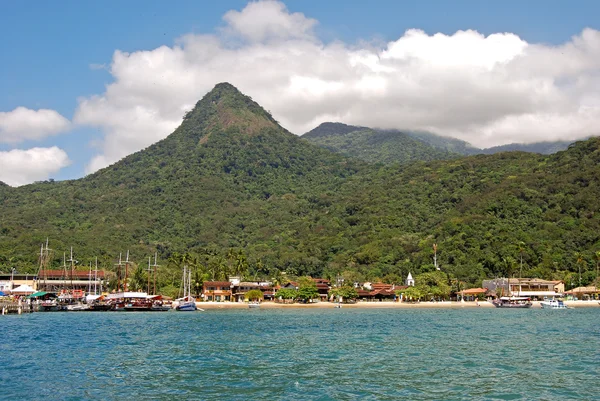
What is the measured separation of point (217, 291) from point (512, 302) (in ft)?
189

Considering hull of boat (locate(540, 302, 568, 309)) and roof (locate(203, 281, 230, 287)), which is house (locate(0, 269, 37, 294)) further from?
hull of boat (locate(540, 302, 568, 309))

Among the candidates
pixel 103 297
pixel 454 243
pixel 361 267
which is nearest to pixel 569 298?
pixel 454 243

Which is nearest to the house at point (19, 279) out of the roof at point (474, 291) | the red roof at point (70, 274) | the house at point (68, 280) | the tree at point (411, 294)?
the house at point (68, 280)

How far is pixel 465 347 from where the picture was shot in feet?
131

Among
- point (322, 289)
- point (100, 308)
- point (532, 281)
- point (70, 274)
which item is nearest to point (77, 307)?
point (100, 308)

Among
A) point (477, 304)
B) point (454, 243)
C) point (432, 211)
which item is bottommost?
point (477, 304)

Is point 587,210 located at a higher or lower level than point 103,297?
higher

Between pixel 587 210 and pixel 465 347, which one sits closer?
pixel 465 347

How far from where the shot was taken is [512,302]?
372 feet

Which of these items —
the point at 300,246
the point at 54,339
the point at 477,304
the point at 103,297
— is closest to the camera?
the point at 54,339

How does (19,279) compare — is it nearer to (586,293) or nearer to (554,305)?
(554,305)

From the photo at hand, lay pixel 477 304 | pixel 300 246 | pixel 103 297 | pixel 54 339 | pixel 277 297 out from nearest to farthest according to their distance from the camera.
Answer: pixel 54 339 → pixel 103 297 → pixel 477 304 → pixel 277 297 → pixel 300 246

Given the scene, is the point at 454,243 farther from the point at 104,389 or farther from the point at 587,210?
the point at 104,389

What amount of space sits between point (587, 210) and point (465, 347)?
12381 cm
